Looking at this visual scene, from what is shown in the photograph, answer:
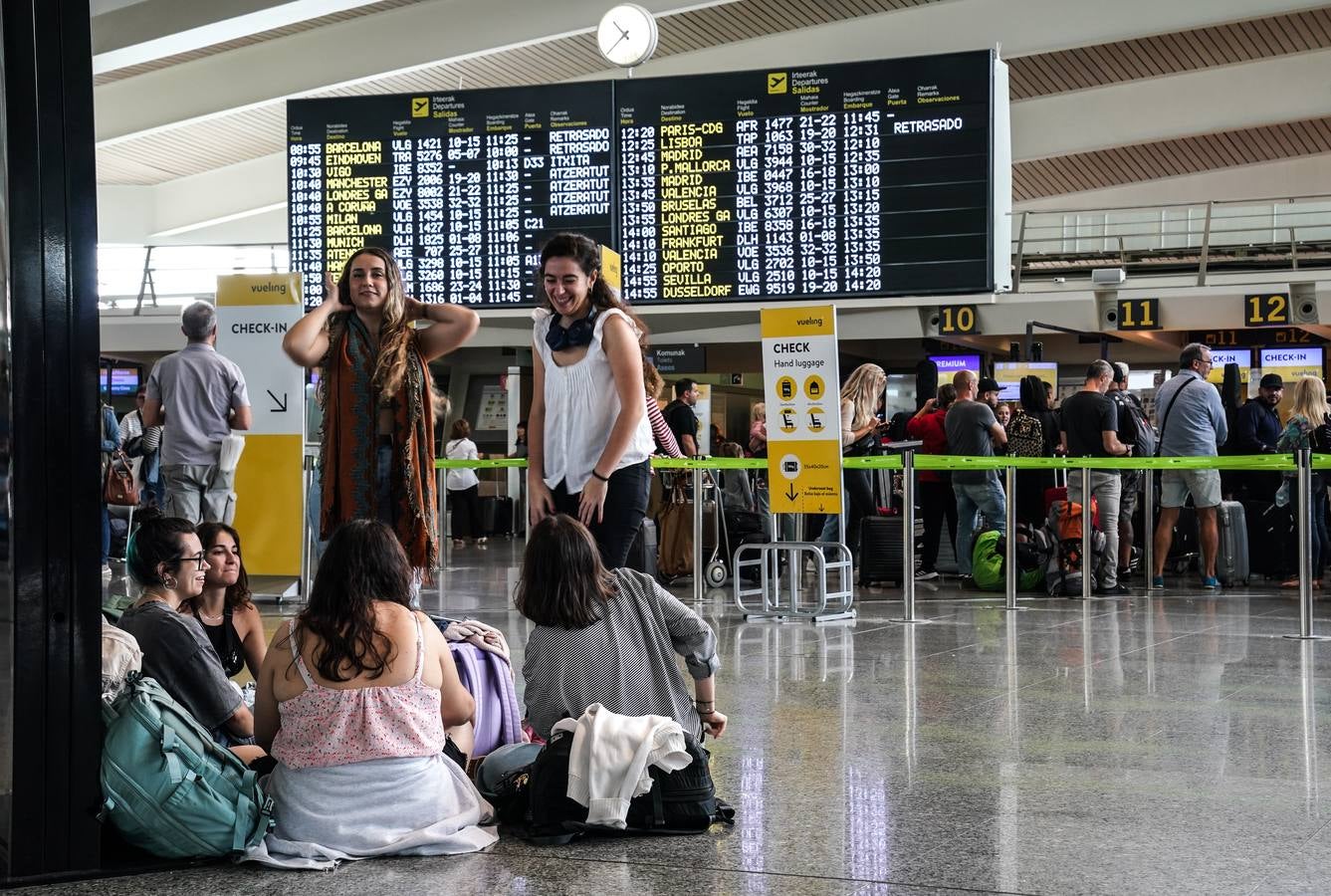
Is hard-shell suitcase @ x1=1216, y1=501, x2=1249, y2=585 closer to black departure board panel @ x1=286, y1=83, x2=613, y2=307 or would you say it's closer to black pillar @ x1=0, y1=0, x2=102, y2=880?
black departure board panel @ x1=286, y1=83, x2=613, y2=307

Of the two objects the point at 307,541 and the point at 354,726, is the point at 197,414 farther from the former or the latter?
the point at 354,726

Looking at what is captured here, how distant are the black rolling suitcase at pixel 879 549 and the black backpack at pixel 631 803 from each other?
7715mm

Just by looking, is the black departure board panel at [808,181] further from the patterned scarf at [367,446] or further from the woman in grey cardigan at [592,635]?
the woman in grey cardigan at [592,635]

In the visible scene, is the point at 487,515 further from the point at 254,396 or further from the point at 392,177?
the point at 254,396

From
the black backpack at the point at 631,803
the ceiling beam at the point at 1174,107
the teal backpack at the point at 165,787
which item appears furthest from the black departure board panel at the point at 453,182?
the ceiling beam at the point at 1174,107

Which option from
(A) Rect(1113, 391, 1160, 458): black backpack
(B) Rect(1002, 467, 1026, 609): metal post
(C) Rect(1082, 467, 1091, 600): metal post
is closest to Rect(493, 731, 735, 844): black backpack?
(B) Rect(1002, 467, 1026, 609): metal post

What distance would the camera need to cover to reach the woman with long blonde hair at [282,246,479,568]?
13.8ft

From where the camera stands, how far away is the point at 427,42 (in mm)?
17703

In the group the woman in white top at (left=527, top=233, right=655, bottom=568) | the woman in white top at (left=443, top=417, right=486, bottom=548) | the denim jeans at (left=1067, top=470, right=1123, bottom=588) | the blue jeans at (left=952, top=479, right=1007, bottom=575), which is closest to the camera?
the woman in white top at (left=527, top=233, right=655, bottom=568)

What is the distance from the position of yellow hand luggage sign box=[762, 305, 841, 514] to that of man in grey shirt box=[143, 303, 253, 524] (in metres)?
3.00

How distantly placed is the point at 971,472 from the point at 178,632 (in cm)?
797

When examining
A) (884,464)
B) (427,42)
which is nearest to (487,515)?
(427,42)

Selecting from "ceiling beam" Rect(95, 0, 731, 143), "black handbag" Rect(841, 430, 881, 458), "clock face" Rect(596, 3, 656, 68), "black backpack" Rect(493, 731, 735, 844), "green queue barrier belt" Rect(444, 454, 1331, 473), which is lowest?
"black backpack" Rect(493, 731, 735, 844)

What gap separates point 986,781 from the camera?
13.5ft
